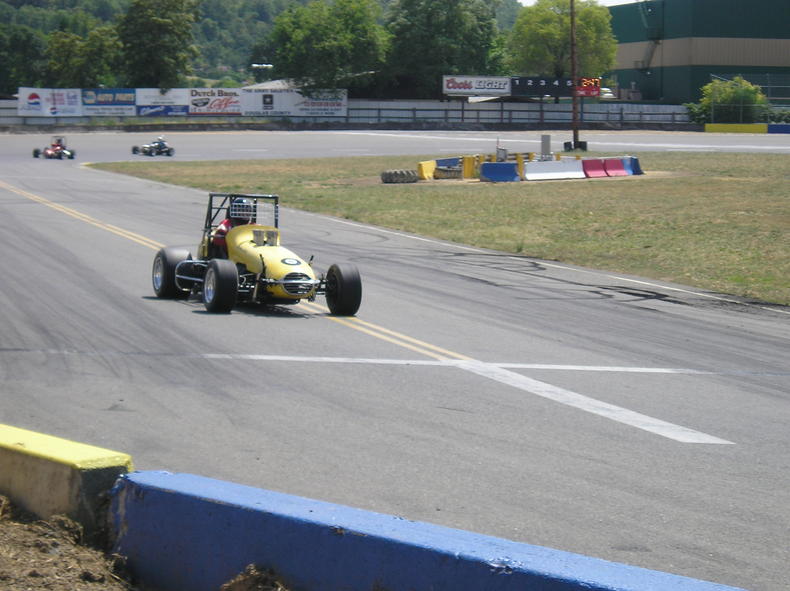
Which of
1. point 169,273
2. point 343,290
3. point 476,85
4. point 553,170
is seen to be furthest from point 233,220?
point 476,85

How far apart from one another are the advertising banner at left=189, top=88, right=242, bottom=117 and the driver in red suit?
2955 inches

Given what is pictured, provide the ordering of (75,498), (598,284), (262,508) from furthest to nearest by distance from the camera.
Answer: (598,284) → (75,498) → (262,508)

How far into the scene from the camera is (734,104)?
88.6 meters

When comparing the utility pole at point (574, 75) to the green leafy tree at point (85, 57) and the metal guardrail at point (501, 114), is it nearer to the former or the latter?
the metal guardrail at point (501, 114)

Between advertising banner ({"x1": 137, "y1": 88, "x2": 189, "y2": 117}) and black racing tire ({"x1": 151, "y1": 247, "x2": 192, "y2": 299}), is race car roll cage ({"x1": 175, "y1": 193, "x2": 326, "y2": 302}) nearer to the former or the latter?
black racing tire ({"x1": 151, "y1": 247, "x2": 192, "y2": 299})

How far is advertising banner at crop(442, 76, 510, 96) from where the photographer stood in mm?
94062

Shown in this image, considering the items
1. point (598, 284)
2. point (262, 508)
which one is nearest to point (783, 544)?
point (262, 508)

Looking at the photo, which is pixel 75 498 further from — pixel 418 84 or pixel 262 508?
pixel 418 84

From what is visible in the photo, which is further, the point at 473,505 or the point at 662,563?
the point at 473,505

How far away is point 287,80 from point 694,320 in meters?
94.1

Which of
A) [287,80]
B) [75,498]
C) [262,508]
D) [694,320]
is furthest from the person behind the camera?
[287,80]

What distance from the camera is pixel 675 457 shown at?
7.81 meters

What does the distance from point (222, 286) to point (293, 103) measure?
81.8 metres

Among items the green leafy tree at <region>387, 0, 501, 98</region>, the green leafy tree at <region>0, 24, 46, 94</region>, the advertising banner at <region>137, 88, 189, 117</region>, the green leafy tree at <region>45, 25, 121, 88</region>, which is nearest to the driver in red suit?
the advertising banner at <region>137, 88, 189, 117</region>
